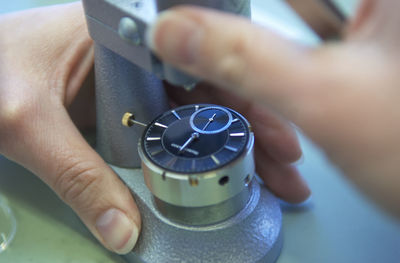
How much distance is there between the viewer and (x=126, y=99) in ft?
2.22

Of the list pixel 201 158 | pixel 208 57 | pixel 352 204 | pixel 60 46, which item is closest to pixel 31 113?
pixel 60 46

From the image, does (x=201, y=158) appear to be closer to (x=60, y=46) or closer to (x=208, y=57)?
(x=208, y=57)

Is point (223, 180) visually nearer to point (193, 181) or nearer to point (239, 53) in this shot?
point (193, 181)

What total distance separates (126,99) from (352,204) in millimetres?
396

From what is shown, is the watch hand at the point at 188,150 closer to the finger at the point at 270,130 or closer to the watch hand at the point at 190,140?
the watch hand at the point at 190,140

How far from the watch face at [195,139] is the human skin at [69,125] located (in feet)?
0.35

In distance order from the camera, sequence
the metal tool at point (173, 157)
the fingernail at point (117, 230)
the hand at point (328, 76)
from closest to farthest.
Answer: the hand at point (328, 76), the metal tool at point (173, 157), the fingernail at point (117, 230)

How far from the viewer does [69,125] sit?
695mm

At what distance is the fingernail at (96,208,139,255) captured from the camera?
0.65m

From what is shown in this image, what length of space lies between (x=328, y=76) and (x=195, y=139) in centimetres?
26

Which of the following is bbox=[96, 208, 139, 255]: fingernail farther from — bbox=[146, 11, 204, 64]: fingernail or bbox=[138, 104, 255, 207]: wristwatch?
bbox=[146, 11, 204, 64]: fingernail

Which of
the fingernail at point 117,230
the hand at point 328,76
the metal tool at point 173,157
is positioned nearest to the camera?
the hand at point 328,76

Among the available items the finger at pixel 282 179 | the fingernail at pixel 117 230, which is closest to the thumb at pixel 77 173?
the fingernail at pixel 117 230

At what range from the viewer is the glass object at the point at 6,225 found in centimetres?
74
